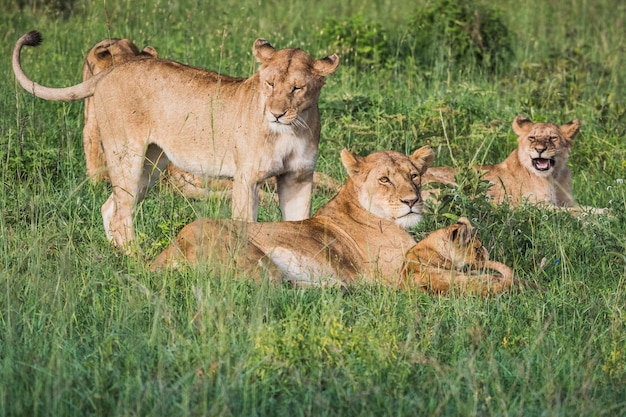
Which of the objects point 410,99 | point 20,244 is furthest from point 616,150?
point 20,244

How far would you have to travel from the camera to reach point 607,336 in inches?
192

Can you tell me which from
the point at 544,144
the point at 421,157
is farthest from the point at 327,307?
the point at 544,144

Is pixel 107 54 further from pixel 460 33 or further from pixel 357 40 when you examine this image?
pixel 460 33

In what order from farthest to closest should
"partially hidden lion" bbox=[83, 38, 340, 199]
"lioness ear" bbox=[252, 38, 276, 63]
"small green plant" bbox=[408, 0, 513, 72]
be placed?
"small green plant" bbox=[408, 0, 513, 72] → "partially hidden lion" bbox=[83, 38, 340, 199] → "lioness ear" bbox=[252, 38, 276, 63]

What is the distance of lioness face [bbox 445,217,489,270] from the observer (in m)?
5.64

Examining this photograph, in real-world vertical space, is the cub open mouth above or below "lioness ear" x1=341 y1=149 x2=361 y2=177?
below

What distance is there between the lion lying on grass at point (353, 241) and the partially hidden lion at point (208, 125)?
36 cm

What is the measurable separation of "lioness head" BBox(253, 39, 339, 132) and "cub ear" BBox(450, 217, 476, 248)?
110 centimetres

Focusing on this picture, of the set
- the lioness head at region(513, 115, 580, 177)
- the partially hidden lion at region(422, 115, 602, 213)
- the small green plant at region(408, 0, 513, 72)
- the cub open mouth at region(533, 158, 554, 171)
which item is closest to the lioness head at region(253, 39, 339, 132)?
the partially hidden lion at region(422, 115, 602, 213)

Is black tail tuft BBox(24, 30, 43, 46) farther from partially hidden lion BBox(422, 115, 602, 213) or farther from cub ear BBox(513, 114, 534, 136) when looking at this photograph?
cub ear BBox(513, 114, 534, 136)

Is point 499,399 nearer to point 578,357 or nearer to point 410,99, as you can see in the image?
point 578,357

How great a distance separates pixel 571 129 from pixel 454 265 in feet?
9.76

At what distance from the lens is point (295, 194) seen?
6.56m

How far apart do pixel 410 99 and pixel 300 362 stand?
5.09m
